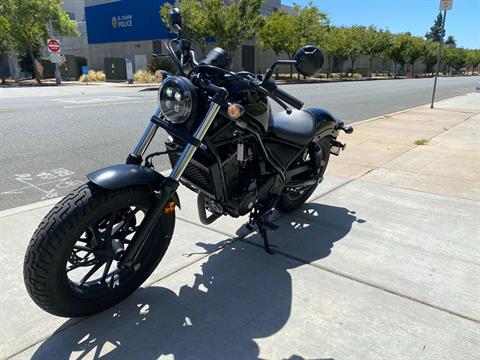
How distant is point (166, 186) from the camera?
2.64 meters

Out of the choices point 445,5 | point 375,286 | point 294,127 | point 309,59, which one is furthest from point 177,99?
point 445,5

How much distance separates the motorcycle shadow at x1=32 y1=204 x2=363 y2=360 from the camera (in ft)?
7.84

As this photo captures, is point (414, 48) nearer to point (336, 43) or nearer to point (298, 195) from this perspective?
point (336, 43)

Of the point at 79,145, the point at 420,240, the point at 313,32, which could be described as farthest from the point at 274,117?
the point at 313,32

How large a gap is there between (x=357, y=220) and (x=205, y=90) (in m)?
2.33

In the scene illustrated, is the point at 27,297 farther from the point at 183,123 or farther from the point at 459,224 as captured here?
the point at 459,224

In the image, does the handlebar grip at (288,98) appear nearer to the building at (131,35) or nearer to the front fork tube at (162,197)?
the front fork tube at (162,197)

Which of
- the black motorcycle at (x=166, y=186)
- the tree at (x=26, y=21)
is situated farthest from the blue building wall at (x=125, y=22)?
the black motorcycle at (x=166, y=186)

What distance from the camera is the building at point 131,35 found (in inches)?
1555

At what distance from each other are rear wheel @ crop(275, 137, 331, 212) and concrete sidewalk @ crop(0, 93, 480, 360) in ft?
0.40

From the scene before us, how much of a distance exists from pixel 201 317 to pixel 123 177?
3.30 feet

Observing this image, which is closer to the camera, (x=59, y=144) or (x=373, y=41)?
(x=59, y=144)

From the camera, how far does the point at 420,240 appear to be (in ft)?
12.8

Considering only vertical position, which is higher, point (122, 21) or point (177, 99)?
point (122, 21)
